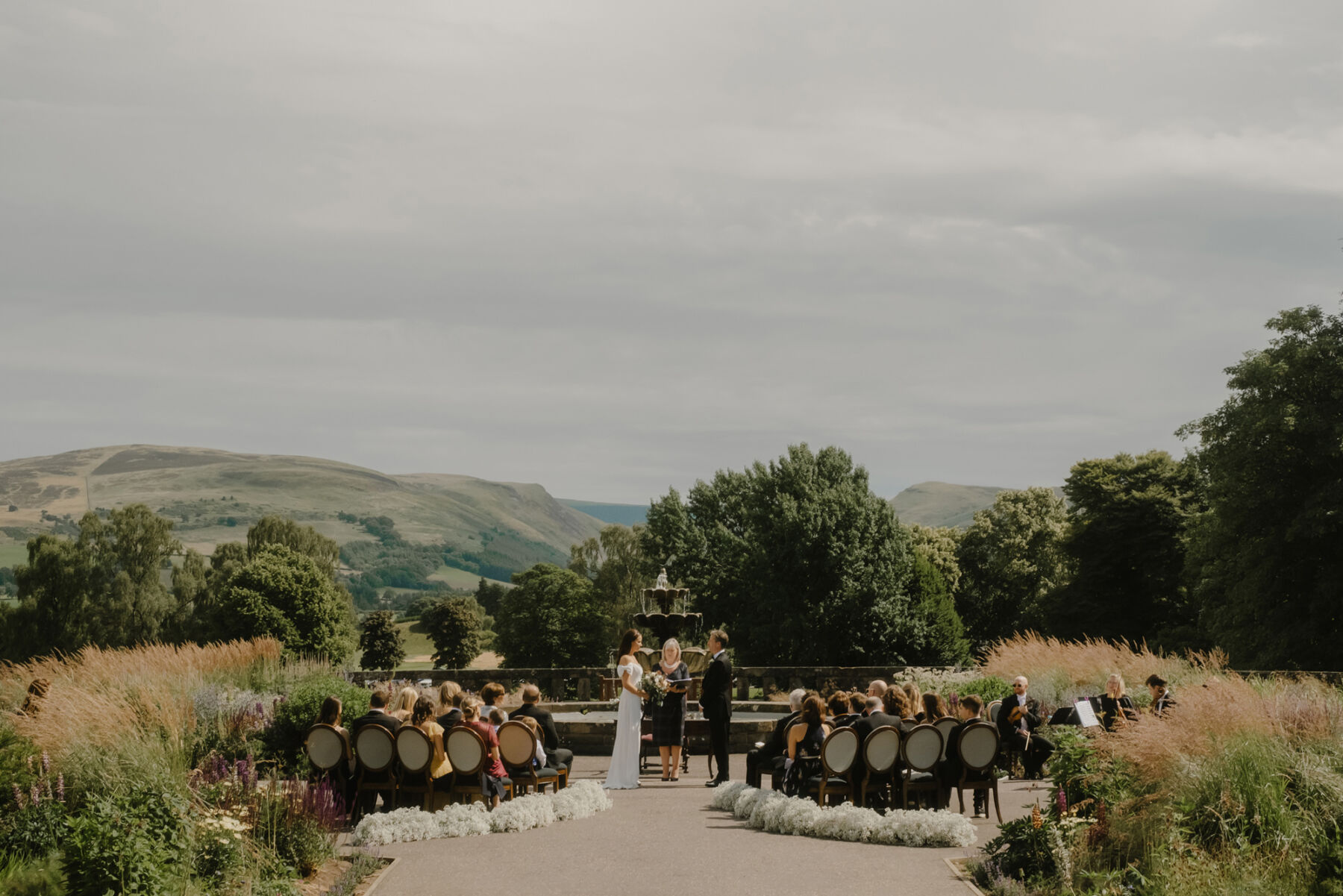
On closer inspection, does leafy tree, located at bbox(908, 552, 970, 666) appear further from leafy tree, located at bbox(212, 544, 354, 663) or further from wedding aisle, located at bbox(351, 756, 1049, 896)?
wedding aisle, located at bbox(351, 756, 1049, 896)

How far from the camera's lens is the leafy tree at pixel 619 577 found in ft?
234

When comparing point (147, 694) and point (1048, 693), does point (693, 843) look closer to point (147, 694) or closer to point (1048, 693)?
point (147, 694)

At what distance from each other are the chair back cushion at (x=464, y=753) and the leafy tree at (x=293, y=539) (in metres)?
66.9

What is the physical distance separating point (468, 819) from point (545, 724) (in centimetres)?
243

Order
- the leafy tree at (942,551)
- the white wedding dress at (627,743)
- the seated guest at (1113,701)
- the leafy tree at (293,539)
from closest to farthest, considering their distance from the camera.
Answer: the seated guest at (1113,701), the white wedding dress at (627,743), the leafy tree at (942,551), the leafy tree at (293,539)

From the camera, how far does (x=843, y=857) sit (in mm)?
10203

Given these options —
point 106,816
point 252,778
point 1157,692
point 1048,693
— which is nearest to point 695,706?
point 1048,693

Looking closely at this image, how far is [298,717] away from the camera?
48.2 ft

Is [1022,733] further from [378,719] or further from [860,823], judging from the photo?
[378,719]

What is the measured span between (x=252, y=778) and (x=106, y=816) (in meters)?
2.40

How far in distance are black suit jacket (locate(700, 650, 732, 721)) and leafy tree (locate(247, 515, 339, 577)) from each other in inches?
2559

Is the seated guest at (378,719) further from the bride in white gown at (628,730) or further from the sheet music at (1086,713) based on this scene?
the sheet music at (1086,713)

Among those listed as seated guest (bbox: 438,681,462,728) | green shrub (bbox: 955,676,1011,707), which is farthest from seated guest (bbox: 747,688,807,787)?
green shrub (bbox: 955,676,1011,707)

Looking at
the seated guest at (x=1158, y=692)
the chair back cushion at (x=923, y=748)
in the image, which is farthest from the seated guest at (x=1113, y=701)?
the chair back cushion at (x=923, y=748)
